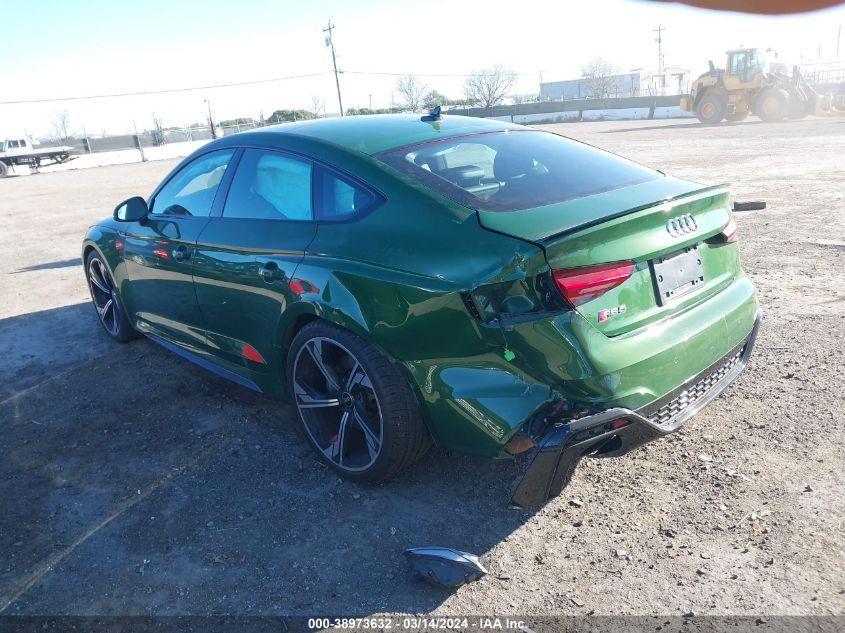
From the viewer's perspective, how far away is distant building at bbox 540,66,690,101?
5357cm

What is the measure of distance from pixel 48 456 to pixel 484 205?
2.75m

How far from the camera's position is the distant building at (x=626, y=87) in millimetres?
53572

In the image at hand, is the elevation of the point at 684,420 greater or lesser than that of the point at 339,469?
greater

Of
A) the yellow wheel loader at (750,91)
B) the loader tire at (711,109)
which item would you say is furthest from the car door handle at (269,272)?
the loader tire at (711,109)

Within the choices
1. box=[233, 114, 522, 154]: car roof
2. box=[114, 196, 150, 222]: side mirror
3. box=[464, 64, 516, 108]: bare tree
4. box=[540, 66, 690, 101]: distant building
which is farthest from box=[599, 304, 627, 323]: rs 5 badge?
box=[464, 64, 516, 108]: bare tree

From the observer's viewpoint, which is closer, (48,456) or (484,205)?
(484,205)

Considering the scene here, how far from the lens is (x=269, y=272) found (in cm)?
325

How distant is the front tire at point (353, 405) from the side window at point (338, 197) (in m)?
0.51

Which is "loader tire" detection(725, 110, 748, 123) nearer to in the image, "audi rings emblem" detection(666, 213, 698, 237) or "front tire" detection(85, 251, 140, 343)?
"front tire" detection(85, 251, 140, 343)

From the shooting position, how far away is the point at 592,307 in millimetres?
2408

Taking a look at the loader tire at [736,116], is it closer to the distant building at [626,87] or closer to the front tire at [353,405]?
the distant building at [626,87]

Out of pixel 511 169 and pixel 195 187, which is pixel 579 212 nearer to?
pixel 511 169

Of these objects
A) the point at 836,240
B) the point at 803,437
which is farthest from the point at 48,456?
the point at 836,240

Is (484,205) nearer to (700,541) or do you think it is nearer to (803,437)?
(700,541)
